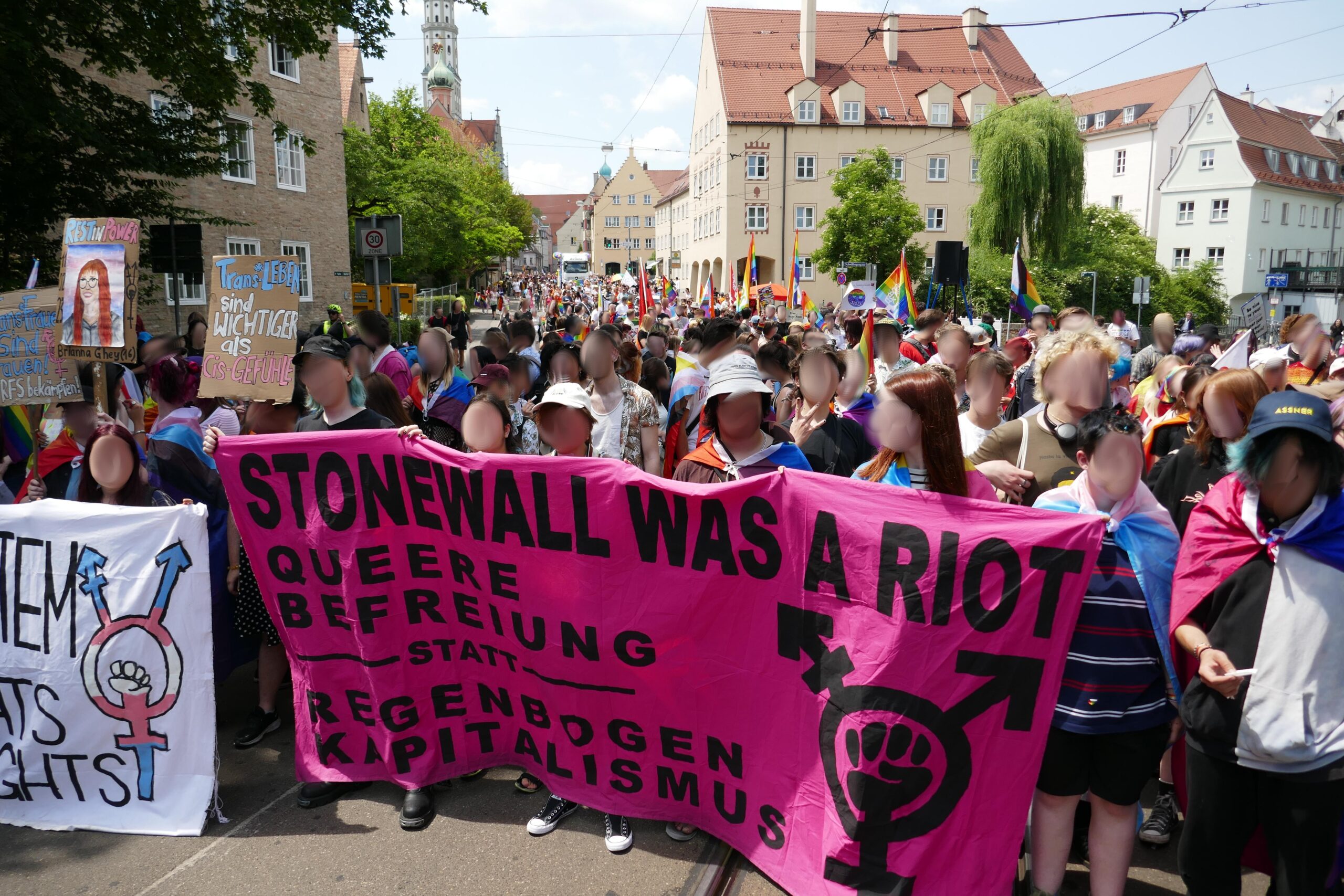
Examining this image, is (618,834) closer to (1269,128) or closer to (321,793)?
(321,793)

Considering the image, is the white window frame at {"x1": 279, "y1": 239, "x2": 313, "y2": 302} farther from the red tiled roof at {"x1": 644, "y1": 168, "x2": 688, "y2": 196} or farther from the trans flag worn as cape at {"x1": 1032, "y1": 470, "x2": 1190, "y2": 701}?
the red tiled roof at {"x1": 644, "y1": 168, "x2": 688, "y2": 196}

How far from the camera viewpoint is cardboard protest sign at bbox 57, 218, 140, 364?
4684mm

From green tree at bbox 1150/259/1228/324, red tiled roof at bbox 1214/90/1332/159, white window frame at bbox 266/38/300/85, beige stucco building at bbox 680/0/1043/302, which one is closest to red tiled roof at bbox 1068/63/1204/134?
red tiled roof at bbox 1214/90/1332/159

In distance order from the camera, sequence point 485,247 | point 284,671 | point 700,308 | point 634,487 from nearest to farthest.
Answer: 1. point 634,487
2. point 284,671
3. point 700,308
4. point 485,247

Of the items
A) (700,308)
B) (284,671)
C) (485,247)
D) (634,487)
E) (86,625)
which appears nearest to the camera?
(634,487)

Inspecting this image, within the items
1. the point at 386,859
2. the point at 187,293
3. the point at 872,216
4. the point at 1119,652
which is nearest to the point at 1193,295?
the point at 872,216

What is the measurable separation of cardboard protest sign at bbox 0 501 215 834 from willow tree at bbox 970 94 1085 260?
137ft

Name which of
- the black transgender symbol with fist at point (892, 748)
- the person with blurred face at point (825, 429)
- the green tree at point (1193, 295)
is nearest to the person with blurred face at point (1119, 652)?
the black transgender symbol with fist at point (892, 748)

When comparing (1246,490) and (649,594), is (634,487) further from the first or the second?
(1246,490)

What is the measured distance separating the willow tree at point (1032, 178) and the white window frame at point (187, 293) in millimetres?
33238

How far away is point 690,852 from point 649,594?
42.3 inches

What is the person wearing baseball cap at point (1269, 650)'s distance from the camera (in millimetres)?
2482

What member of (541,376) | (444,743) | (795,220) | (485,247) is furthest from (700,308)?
(795,220)

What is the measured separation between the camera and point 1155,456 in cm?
506
